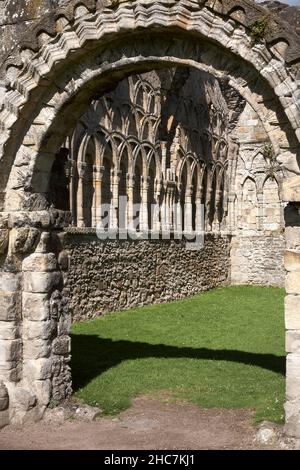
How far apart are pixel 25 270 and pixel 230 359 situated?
382 centimetres

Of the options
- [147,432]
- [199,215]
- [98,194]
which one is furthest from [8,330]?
[199,215]

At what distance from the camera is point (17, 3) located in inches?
284

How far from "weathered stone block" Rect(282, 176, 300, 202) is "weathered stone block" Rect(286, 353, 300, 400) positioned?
134 cm

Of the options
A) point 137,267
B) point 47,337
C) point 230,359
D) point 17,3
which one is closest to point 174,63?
point 17,3

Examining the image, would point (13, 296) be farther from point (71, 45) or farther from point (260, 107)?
point (260, 107)

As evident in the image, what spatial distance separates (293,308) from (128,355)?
172 inches

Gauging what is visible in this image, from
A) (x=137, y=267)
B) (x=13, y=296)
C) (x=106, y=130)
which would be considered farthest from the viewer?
(x=137, y=267)

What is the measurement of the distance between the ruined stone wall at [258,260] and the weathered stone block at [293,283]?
52.5 feet

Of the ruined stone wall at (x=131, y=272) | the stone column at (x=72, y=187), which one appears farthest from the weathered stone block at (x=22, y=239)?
the stone column at (x=72, y=187)

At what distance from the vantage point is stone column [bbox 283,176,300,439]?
5211mm

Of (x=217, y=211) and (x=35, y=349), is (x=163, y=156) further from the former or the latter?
(x=35, y=349)

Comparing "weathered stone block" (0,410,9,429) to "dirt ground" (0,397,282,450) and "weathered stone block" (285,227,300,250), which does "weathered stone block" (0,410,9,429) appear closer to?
"dirt ground" (0,397,282,450)

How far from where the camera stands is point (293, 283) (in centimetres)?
529

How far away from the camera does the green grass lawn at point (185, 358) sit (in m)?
7.05
